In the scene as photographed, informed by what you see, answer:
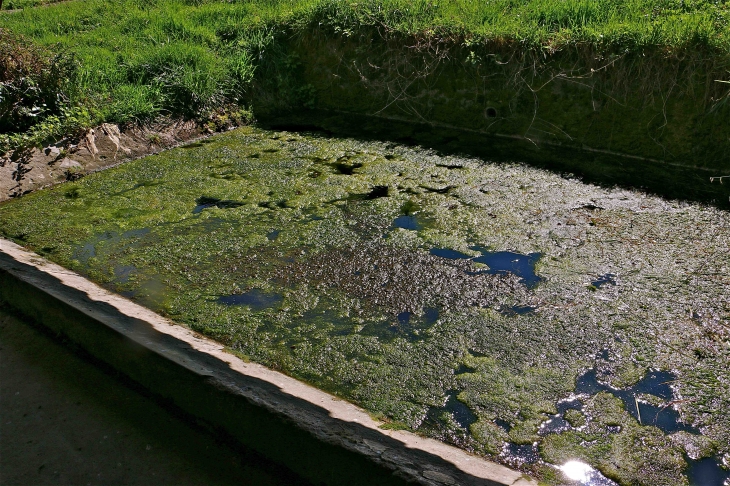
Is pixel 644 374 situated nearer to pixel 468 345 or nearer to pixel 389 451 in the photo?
pixel 468 345

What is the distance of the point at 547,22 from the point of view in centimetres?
625

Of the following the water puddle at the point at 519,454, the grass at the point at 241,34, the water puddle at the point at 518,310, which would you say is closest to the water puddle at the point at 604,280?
the water puddle at the point at 518,310

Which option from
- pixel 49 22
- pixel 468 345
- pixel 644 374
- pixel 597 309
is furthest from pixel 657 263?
pixel 49 22

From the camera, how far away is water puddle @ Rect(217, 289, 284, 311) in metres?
3.89

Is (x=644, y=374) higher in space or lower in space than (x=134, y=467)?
higher

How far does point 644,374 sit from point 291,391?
1598 millimetres

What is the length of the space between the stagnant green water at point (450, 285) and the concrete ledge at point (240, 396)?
271mm

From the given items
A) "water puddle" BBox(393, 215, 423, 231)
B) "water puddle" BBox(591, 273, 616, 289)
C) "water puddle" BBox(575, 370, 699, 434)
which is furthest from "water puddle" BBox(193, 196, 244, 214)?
"water puddle" BBox(575, 370, 699, 434)

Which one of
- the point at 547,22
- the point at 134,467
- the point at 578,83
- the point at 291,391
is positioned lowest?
the point at 134,467

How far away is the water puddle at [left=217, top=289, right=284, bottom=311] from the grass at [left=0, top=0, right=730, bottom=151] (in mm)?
2962

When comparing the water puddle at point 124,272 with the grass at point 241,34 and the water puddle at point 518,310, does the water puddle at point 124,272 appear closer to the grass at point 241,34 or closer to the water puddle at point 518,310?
the grass at point 241,34

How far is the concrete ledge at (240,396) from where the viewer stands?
90.7 inches

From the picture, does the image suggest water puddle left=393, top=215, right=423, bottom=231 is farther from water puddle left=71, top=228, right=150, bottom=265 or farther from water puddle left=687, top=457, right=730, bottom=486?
water puddle left=687, top=457, right=730, bottom=486

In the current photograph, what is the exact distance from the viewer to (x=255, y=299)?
3961mm
